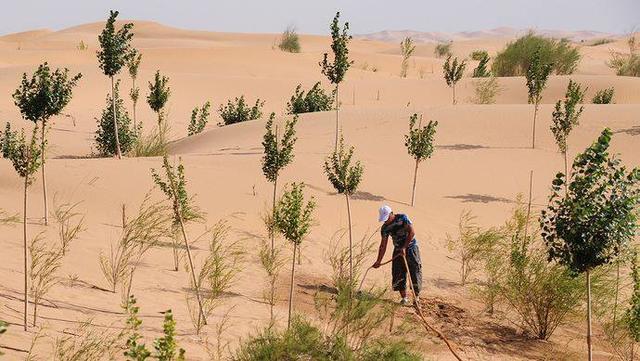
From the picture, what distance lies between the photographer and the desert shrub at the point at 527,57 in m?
43.2

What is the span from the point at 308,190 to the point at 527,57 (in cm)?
3101

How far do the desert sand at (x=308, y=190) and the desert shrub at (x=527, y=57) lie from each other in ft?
25.5

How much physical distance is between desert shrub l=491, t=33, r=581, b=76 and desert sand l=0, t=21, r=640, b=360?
7.77 m

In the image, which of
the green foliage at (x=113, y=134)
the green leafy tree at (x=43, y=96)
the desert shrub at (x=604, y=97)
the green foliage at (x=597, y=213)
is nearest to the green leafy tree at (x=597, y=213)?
the green foliage at (x=597, y=213)

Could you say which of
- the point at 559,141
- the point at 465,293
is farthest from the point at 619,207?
the point at 559,141

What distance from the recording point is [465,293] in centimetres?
1162

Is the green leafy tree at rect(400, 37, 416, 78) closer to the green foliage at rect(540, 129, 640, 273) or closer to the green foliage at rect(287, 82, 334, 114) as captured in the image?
the green foliage at rect(287, 82, 334, 114)

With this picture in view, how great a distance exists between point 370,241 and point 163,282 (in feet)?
16.0

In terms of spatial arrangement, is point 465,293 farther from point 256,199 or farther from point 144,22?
point 144,22

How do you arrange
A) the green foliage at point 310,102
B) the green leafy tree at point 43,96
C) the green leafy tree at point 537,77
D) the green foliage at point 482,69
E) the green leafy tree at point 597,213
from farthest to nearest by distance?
1. the green foliage at point 482,69
2. the green foliage at point 310,102
3. the green leafy tree at point 537,77
4. the green leafy tree at point 43,96
5. the green leafy tree at point 597,213

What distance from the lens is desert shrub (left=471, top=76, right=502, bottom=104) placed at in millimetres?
33509

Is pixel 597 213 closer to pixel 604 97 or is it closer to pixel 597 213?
pixel 597 213

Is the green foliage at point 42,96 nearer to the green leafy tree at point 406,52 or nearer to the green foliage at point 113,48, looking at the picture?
the green foliage at point 113,48

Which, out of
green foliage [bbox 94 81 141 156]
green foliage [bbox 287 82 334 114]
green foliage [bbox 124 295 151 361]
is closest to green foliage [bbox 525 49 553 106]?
green foliage [bbox 287 82 334 114]
